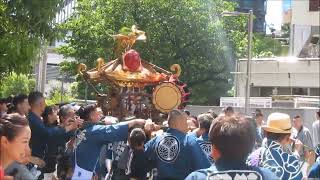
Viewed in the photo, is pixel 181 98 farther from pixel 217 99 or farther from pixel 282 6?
pixel 282 6

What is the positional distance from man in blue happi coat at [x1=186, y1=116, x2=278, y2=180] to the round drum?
1001 cm

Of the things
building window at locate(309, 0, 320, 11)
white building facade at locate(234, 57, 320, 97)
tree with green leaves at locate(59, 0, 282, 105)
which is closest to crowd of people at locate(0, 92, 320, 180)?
building window at locate(309, 0, 320, 11)

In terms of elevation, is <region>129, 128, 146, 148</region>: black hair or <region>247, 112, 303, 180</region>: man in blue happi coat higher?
<region>247, 112, 303, 180</region>: man in blue happi coat

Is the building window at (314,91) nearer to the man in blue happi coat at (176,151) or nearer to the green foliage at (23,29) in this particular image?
the green foliage at (23,29)

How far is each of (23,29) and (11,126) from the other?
5.47 metres

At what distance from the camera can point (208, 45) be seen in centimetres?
3697

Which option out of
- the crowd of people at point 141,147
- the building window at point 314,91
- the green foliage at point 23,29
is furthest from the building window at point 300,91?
the green foliage at point 23,29

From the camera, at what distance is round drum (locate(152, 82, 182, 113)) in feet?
45.3

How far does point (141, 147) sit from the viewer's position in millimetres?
7797

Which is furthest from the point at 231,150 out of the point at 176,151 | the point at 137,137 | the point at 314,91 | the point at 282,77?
the point at 282,77

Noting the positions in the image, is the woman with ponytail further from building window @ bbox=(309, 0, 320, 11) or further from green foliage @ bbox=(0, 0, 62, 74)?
building window @ bbox=(309, 0, 320, 11)

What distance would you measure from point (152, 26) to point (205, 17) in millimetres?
3252

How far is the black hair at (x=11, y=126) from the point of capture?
400 centimetres

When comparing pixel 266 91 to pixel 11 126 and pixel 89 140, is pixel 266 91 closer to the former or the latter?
pixel 89 140
